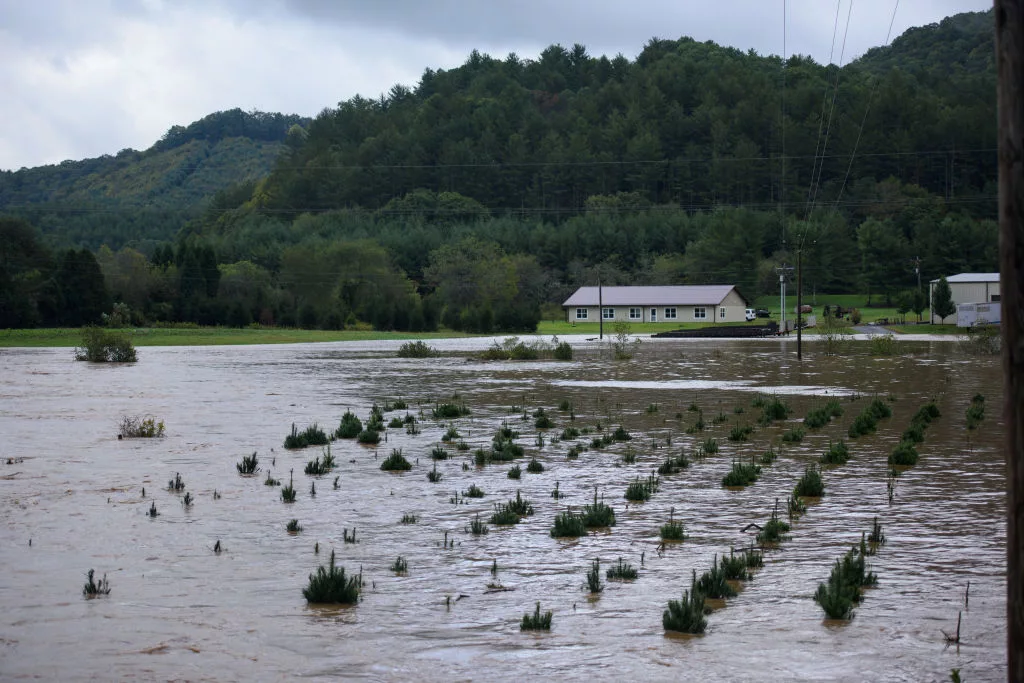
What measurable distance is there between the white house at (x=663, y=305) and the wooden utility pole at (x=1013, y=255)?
382 feet

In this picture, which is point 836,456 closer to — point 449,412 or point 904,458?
point 904,458

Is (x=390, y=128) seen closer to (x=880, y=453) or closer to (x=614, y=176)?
(x=614, y=176)

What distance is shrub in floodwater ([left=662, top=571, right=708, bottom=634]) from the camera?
7.92m

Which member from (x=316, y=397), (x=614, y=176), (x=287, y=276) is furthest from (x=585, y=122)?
(x=316, y=397)

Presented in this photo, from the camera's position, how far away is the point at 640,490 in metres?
13.6

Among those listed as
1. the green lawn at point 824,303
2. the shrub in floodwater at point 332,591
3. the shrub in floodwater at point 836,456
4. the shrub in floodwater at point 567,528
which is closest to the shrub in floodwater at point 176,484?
the shrub in floodwater at point 567,528

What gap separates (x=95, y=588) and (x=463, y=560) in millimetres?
3304

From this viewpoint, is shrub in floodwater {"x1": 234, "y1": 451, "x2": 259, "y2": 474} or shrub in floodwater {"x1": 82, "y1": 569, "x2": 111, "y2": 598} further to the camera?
shrub in floodwater {"x1": 234, "y1": 451, "x2": 259, "y2": 474}

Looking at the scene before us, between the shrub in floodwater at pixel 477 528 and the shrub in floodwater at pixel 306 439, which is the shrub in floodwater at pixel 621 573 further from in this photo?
the shrub in floodwater at pixel 306 439

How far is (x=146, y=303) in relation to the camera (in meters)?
102

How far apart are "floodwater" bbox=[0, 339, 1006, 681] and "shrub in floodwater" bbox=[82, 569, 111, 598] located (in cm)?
20

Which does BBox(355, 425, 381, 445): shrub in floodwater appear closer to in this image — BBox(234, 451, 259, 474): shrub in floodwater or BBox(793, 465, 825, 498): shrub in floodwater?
BBox(234, 451, 259, 474): shrub in floodwater

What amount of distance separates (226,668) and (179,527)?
510 cm

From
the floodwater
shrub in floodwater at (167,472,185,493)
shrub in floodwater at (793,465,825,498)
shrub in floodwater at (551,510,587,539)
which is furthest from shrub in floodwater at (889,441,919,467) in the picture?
shrub in floodwater at (167,472,185,493)
